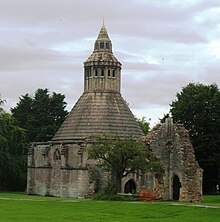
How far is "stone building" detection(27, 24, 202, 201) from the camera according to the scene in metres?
58.2

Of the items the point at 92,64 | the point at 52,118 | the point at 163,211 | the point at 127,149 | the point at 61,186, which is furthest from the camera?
the point at 52,118

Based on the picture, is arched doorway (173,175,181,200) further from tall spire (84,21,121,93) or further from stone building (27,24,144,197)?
tall spire (84,21,121,93)

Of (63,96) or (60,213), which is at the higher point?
(63,96)

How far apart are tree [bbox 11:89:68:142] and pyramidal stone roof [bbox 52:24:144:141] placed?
52.5ft

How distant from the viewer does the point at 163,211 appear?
133 feet

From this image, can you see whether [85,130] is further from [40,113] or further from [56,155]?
[40,113]

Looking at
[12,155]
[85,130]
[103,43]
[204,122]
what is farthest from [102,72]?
[12,155]

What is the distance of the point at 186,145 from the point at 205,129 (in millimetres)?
19535

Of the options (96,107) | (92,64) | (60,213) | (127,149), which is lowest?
(60,213)

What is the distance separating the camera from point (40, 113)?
304 feet

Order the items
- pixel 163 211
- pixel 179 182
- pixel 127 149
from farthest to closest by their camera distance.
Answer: pixel 179 182, pixel 127 149, pixel 163 211

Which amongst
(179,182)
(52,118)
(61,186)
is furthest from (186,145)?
(52,118)

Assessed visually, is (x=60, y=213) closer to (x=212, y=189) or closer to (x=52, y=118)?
(x=212, y=189)

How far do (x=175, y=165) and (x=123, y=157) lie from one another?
5867 mm
